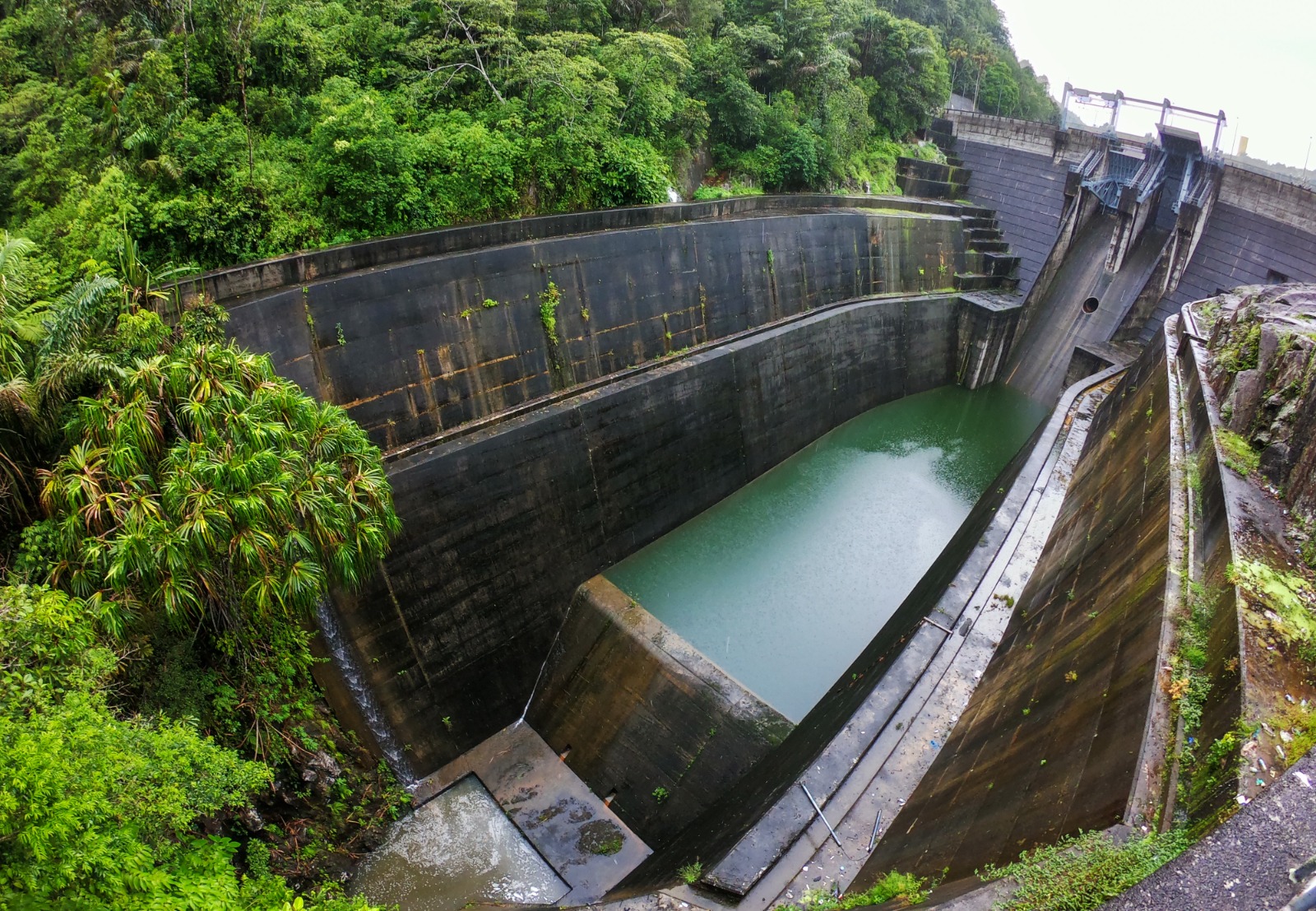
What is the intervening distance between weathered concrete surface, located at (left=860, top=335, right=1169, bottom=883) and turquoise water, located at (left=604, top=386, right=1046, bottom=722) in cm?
239

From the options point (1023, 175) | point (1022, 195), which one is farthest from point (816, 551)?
point (1023, 175)

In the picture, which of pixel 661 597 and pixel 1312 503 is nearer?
pixel 1312 503

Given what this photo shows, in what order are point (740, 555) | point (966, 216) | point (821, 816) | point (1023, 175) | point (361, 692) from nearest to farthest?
point (821, 816) < point (361, 692) < point (740, 555) < point (966, 216) < point (1023, 175)

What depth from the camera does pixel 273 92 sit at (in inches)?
396

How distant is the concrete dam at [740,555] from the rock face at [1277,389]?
0.33 meters

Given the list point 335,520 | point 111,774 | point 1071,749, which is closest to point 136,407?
point 335,520

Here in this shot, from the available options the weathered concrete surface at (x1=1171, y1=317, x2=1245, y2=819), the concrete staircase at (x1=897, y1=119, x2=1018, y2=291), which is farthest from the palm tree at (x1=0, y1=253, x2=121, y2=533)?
the concrete staircase at (x1=897, y1=119, x2=1018, y2=291)

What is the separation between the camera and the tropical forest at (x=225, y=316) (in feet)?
13.8

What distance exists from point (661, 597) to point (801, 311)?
6.41 meters

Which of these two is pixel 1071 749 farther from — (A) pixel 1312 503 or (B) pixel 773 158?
(B) pixel 773 158

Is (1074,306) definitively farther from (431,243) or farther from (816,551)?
(431,243)

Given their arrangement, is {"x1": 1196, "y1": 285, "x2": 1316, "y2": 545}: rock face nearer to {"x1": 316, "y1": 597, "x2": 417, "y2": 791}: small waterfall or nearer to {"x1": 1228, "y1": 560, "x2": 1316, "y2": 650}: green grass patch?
{"x1": 1228, "y1": 560, "x2": 1316, "y2": 650}: green grass patch

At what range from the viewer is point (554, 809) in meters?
7.71

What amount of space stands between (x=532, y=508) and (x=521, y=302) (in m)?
2.59
